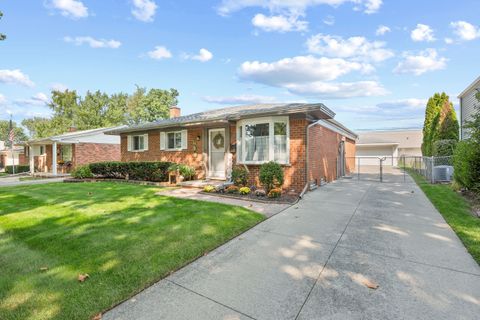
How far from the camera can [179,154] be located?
40.5ft

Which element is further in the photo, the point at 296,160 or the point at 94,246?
the point at 296,160

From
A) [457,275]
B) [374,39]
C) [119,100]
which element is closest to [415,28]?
[374,39]

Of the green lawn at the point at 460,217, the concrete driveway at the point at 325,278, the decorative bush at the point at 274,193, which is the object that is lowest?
the concrete driveway at the point at 325,278

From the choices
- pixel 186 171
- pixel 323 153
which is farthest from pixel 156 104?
pixel 323 153

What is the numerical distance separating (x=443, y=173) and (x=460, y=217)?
750 cm

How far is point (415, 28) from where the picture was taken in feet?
33.8

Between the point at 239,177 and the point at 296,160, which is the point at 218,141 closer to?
the point at 239,177

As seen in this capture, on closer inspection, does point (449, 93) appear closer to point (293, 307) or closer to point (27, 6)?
point (293, 307)

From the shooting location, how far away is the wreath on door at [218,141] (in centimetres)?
1108

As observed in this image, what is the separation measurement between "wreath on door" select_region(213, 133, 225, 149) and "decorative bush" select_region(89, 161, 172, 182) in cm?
234

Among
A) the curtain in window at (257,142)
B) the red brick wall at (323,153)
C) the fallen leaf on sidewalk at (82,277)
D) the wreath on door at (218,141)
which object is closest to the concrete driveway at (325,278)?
the fallen leaf on sidewalk at (82,277)

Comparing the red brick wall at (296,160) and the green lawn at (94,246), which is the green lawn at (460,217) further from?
the red brick wall at (296,160)

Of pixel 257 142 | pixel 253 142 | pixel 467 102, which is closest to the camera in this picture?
pixel 257 142

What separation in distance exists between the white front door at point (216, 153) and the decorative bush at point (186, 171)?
836 mm
